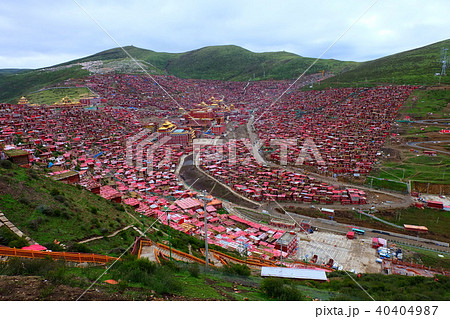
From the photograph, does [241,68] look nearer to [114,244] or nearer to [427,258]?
[427,258]

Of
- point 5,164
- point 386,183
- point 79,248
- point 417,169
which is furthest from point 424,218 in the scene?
point 5,164

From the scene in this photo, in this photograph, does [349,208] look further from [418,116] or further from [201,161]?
[418,116]

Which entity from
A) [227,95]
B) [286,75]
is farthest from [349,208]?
[286,75]

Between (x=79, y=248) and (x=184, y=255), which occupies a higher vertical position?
(x=79, y=248)

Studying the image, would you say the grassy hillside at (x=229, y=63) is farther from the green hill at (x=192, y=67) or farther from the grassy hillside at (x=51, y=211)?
the grassy hillside at (x=51, y=211)

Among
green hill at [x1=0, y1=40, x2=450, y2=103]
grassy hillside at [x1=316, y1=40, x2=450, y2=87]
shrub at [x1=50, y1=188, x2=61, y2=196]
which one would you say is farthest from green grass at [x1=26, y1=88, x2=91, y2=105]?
grassy hillside at [x1=316, y1=40, x2=450, y2=87]
